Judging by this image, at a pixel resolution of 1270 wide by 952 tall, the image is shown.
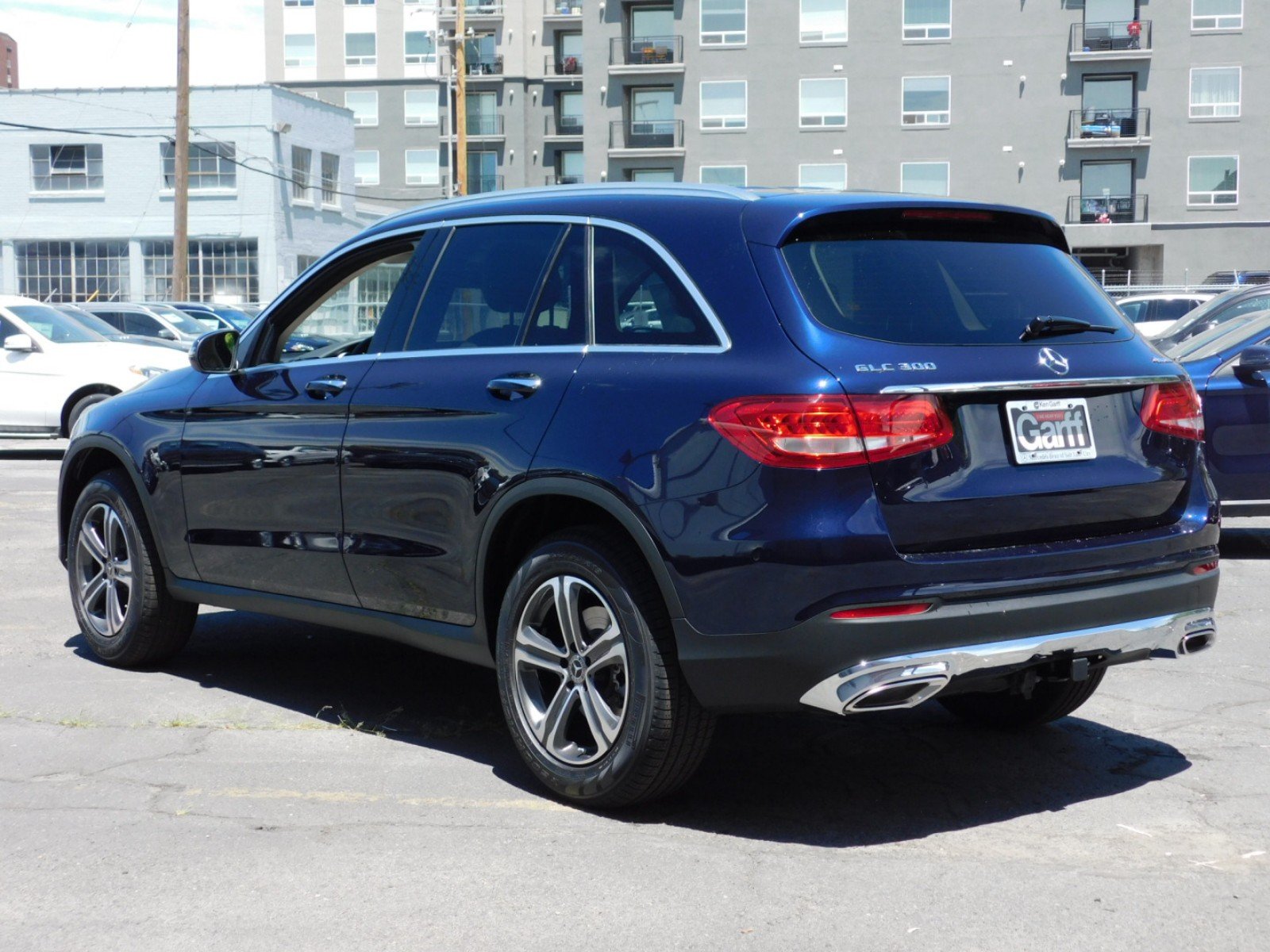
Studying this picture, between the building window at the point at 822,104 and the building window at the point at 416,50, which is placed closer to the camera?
the building window at the point at 822,104

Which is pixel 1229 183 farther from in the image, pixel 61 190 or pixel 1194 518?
pixel 1194 518

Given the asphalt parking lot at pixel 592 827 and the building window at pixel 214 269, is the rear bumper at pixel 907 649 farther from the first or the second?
the building window at pixel 214 269

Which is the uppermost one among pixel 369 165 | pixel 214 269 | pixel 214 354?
pixel 369 165

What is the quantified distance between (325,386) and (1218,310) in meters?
9.43

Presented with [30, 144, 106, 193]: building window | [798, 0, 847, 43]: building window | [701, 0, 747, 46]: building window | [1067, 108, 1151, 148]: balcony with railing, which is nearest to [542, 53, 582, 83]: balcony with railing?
[701, 0, 747, 46]: building window

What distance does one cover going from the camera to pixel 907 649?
13.2 ft

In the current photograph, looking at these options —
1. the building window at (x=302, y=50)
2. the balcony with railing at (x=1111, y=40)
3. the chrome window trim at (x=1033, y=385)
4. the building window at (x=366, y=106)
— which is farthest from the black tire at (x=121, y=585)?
the building window at (x=302, y=50)

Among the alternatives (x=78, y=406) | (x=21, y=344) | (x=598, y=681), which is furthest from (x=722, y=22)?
(x=598, y=681)

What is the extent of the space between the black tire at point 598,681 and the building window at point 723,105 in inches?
2192

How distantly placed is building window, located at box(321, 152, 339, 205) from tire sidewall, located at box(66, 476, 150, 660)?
43249 millimetres

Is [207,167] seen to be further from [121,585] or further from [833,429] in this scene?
[833,429]

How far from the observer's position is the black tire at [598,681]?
4.30 m

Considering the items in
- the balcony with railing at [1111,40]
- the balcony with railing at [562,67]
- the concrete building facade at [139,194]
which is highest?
the balcony with railing at [562,67]

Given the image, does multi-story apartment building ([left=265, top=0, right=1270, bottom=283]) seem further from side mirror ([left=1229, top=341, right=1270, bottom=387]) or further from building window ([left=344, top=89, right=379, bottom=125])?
side mirror ([left=1229, top=341, right=1270, bottom=387])
